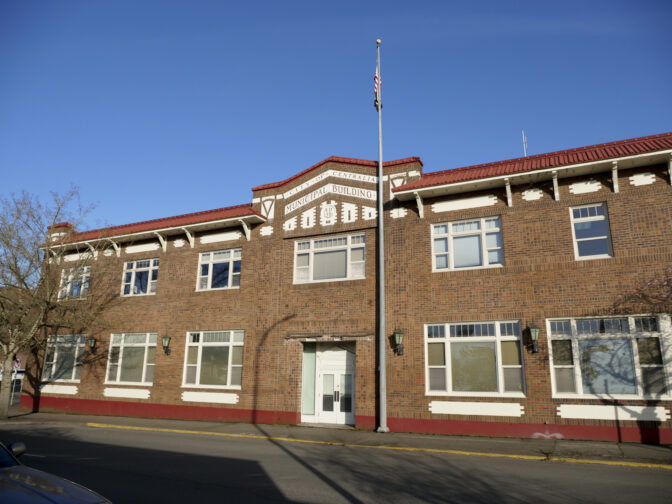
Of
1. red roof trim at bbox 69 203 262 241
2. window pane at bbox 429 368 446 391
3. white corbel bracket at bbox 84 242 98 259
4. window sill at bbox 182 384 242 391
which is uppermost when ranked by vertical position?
red roof trim at bbox 69 203 262 241

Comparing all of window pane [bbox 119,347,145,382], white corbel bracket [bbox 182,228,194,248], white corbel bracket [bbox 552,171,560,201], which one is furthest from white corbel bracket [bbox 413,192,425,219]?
window pane [bbox 119,347,145,382]

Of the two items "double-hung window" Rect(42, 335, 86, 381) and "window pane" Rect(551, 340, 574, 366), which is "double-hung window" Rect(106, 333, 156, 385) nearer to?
"double-hung window" Rect(42, 335, 86, 381)

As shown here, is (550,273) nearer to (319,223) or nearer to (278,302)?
(319,223)

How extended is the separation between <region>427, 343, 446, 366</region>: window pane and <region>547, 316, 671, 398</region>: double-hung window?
10.9 feet

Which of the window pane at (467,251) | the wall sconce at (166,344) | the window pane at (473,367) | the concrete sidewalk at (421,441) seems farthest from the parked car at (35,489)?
the wall sconce at (166,344)

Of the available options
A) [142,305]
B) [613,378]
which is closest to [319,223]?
[142,305]

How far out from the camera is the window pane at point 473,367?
15.0 m

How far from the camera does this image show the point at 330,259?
18.7m

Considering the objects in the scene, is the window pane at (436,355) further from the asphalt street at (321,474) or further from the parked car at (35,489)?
the parked car at (35,489)

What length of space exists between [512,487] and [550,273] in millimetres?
7902

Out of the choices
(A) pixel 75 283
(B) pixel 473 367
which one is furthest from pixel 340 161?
(A) pixel 75 283

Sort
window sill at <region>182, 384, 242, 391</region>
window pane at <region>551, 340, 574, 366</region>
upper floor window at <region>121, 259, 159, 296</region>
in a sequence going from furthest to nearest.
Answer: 1. upper floor window at <region>121, 259, 159, 296</region>
2. window sill at <region>182, 384, 242, 391</region>
3. window pane at <region>551, 340, 574, 366</region>

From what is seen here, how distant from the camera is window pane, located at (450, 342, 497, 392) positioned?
49.2 feet

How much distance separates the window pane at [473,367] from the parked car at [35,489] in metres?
12.3
